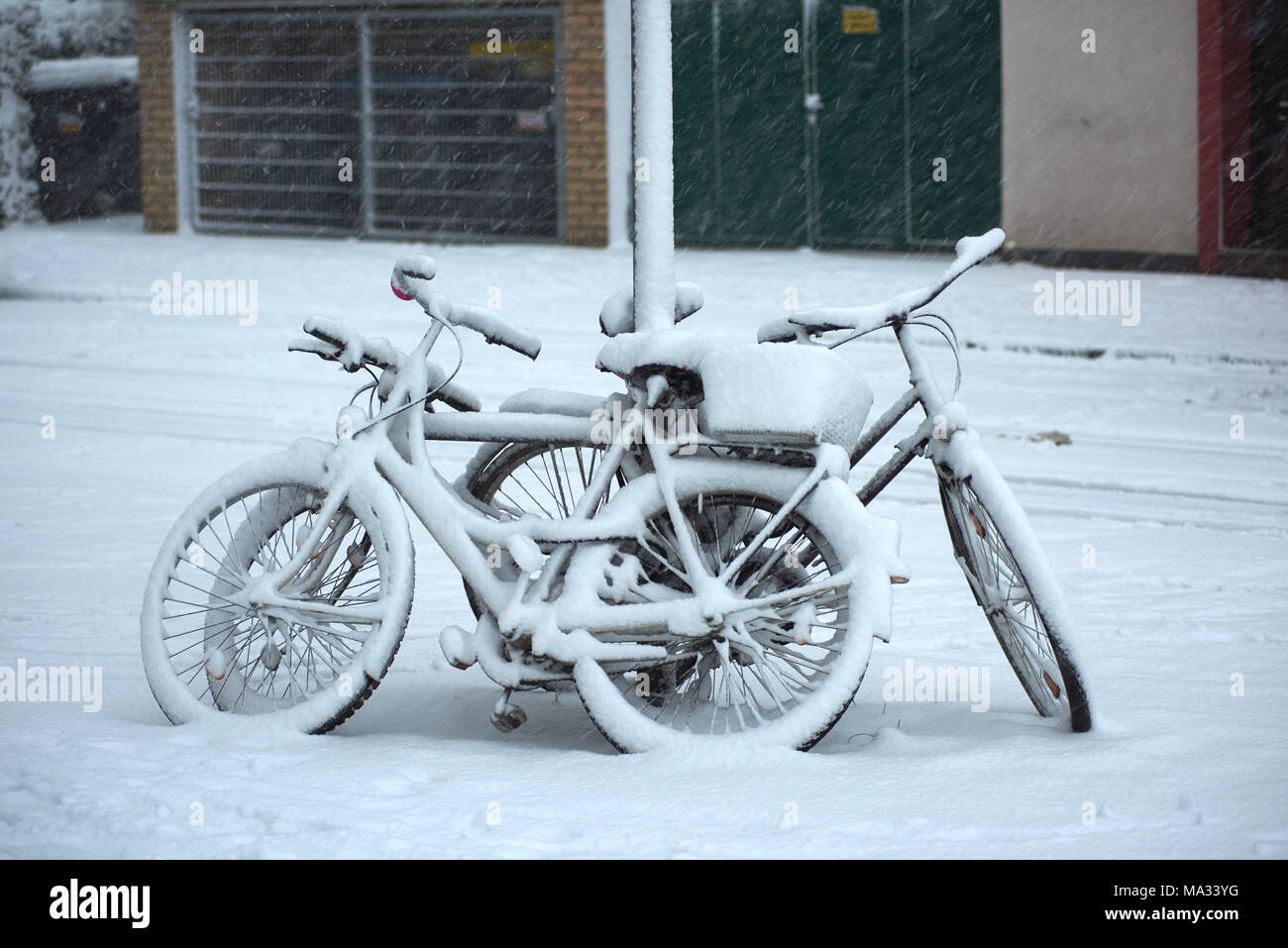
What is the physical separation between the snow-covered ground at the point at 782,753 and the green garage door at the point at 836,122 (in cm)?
327

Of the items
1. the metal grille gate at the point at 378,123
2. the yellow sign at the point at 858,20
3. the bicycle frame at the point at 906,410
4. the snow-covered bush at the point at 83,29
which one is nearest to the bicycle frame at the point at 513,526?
the bicycle frame at the point at 906,410

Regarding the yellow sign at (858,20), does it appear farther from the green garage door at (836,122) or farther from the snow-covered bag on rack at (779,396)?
the snow-covered bag on rack at (779,396)

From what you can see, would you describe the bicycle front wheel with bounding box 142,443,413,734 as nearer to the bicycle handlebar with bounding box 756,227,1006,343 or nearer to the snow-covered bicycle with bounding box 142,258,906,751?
the snow-covered bicycle with bounding box 142,258,906,751

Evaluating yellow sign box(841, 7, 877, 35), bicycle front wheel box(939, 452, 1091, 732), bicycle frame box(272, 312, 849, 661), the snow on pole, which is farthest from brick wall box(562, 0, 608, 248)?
bicycle front wheel box(939, 452, 1091, 732)

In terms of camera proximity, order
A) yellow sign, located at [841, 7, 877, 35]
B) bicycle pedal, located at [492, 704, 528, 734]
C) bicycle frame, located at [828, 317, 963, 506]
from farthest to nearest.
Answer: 1. yellow sign, located at [841, 7, 877, 35]
2. bicycle pedal, located at [492, 704, 528, 734]
3. bicycle frame, located at [828, 317, 963, 506]

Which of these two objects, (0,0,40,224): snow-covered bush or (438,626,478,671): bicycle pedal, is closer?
(438,626,478,671): bicycle pedal

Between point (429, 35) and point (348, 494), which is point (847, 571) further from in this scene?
point (429, 35)

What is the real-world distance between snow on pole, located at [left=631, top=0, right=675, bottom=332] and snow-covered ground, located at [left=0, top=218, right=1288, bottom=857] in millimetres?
1132

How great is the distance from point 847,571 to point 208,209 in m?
15.2

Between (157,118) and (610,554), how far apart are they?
15030 mm

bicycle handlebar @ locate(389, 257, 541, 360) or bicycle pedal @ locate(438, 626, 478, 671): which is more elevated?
bicycle handlebar @ locate(389, 257, 541, 360)

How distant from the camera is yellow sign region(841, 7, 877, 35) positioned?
15227mm

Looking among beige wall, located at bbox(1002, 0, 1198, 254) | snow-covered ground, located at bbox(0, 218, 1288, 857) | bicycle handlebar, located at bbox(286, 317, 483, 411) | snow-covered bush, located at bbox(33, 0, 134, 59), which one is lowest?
snow-covered ground, located at bbox(0, 218, 1288, 857)
